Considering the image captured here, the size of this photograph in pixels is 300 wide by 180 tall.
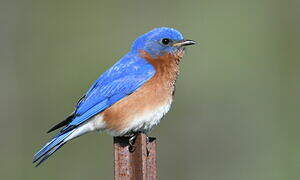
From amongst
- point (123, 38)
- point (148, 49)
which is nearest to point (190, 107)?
point (123, 38)

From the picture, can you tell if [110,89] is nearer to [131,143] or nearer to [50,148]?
[50,148]

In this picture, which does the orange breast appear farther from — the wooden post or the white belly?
the wooden post

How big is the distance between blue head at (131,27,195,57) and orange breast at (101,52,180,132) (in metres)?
0.28

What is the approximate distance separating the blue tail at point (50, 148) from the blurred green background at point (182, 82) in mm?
2851

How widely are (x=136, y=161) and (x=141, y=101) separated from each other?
1655mm

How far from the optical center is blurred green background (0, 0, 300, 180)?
10.1 m

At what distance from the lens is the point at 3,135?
1059cm

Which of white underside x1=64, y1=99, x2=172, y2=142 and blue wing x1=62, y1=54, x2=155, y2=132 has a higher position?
blue wing x1=62, y1=54, x2=155, y2=132

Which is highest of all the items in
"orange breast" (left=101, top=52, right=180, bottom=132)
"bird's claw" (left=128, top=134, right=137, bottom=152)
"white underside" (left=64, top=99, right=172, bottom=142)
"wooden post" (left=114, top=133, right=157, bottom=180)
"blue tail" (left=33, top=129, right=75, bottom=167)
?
"orange breast" (left=101, top=52, right=180, bottom=132)

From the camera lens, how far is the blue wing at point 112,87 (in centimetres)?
712

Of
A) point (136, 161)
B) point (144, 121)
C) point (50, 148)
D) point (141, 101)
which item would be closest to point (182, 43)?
point (141, 101)

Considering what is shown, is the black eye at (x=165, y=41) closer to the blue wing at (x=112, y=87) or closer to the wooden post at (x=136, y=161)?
the blue wing at (x=112, y=87)

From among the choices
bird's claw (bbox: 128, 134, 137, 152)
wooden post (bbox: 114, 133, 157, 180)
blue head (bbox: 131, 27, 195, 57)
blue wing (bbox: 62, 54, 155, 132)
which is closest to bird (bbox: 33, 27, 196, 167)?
blue wing (bbox: 62, 54, 155, 132)

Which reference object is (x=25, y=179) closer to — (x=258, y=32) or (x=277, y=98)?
(x=277, y=98)
